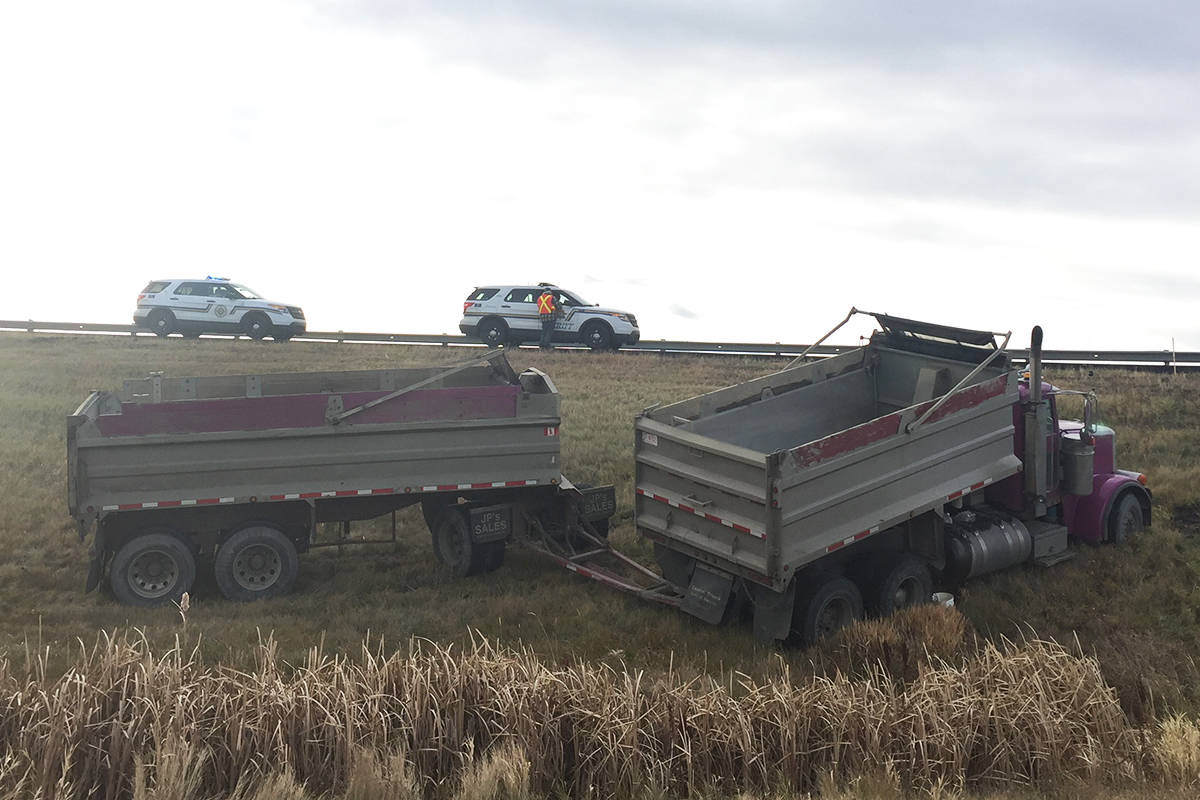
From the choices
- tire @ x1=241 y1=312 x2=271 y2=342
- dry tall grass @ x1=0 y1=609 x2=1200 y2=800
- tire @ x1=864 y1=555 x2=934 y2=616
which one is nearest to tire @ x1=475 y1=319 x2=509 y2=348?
tire @ x1=241 y1=312 x2=271 y2=342

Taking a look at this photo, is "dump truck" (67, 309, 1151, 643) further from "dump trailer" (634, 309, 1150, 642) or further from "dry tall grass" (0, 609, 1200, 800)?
"dry tall grass" (0, 609, 1200, 800)

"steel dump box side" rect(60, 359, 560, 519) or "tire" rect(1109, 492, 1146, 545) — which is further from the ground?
"steel dump box side" rect(60, 359, 560, 519)

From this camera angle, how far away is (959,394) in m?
A: 9.22

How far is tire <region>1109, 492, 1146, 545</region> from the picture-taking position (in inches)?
429

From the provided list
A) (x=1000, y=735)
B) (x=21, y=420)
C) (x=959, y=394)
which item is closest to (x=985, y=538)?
(x=959, y=394)

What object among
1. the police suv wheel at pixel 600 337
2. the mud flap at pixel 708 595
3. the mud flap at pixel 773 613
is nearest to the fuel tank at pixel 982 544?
the mud flap at pixel 773 613

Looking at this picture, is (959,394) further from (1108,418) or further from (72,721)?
(1108,418)

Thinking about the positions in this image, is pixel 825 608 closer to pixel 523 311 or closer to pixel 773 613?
pixel 773 613

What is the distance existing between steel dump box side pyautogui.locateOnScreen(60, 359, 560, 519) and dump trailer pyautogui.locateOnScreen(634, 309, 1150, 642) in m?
1.53

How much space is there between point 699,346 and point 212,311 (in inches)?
491

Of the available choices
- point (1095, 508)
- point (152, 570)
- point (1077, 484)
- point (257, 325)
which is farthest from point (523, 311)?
point (1077, 484)

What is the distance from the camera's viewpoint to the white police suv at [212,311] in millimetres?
26422

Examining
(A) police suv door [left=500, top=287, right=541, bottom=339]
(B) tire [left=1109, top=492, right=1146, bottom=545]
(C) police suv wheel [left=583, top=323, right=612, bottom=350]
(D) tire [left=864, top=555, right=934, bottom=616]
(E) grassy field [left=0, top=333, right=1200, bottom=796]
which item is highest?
(A) police suv door [left=500, top=287, right=541, bottom=339]

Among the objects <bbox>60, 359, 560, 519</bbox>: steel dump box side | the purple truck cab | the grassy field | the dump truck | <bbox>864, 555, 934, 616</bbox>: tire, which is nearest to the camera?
the grassy field
